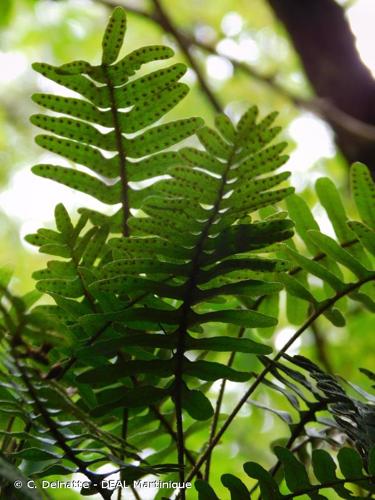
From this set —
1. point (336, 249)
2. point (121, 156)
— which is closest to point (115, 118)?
point (121, 156)

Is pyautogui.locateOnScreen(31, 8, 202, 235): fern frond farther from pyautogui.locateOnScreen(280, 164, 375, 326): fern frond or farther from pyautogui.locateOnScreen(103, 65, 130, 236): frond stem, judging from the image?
pyautogui.locateOnScreen(280, 164, 375, 326): fern frond

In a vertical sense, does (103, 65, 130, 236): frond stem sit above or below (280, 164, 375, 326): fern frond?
above

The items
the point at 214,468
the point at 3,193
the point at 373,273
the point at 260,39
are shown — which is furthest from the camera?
the point at 3,193

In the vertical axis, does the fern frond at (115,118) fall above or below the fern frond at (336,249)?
above

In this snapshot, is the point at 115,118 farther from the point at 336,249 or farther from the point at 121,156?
the point at 336,249

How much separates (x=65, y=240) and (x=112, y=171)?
9 cm

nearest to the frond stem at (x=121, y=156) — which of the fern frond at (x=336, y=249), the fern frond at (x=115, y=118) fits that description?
the fern frond at (x=115, y=118)

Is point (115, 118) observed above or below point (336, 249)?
above

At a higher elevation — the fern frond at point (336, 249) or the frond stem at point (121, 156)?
the frond stem at point (121, 156)

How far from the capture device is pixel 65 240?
0.64m

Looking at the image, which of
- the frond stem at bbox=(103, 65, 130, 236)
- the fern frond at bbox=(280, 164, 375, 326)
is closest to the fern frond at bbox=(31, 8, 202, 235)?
the frond stem at bbox=(103, 65, 130, 236)

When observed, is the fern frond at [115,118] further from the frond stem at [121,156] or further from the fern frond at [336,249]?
the fern frond at [336,249]

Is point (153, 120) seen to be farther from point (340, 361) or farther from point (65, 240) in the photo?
point (340, 361)

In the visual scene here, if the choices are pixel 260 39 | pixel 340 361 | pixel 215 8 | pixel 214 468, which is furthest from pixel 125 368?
pixel 260 39
